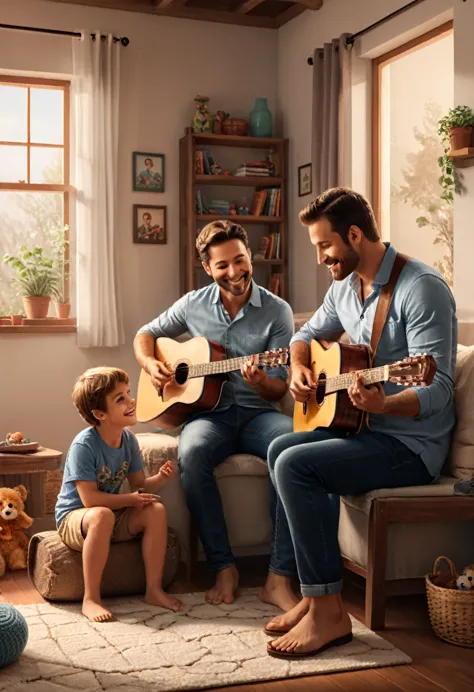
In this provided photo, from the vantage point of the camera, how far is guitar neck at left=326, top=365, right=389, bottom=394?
2.51 meters

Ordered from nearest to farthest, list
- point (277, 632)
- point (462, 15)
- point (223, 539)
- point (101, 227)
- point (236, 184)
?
point (277, 632) < point (223, 539) < point (462, 15) < point (101, 227) < point (236, 184)

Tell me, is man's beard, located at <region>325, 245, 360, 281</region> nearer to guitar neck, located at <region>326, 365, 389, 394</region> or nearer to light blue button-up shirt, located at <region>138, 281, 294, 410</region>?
guitar neck, located at <region>326, 365, 389, 394</region>

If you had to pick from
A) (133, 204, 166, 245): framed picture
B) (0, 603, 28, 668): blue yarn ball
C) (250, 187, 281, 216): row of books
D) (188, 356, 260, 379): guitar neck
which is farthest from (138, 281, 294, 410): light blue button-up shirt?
(250, 187, 281, 216): row of books

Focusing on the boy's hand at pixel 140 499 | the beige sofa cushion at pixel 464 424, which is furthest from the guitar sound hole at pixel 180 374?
the beige sofa cushion at pixel 464 424

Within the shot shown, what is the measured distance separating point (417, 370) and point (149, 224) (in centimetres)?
306

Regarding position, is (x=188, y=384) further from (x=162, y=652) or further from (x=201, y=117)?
(x=201, y=117)

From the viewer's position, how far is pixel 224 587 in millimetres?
3041

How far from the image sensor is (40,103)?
518 centimetres

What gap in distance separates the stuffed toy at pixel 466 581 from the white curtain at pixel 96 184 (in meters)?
2.80

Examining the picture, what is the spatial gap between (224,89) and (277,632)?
366 centimetres

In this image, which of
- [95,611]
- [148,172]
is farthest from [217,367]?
[148,172]

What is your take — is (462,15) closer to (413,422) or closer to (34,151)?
(413,422)

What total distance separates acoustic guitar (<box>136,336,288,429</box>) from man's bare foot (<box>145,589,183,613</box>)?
69 centimetres

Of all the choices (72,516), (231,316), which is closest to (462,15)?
(231,316)
